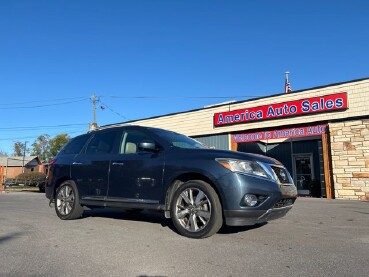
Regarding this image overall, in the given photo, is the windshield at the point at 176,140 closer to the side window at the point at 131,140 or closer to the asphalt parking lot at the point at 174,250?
the side window at the point at 131,140

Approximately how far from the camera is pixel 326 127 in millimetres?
15664

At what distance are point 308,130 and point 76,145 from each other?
11372 millimetres

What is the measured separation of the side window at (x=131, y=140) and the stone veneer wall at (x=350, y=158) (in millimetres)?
10955

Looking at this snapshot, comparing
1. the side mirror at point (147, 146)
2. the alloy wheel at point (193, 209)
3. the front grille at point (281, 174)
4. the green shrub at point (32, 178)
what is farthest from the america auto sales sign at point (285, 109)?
the green shrub at point (32, 178)

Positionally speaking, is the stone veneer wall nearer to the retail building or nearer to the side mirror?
the retail building

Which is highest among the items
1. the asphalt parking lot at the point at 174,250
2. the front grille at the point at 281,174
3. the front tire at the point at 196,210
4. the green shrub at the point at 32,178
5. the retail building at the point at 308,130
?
the retail building at the point at 308,130

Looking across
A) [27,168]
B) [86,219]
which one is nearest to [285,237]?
[86,219]

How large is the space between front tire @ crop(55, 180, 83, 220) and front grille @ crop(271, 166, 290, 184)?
3.85 m

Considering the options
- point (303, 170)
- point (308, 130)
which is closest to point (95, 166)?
point (308, 130)

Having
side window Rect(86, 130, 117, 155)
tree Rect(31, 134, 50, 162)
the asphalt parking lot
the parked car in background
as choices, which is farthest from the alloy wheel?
tree Rect(31, 134, 50, 162)

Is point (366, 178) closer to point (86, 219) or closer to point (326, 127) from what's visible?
point (326, 127)

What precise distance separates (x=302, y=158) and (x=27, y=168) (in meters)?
71.1

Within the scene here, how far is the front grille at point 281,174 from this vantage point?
18.7ft

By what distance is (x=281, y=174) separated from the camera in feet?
19.2
